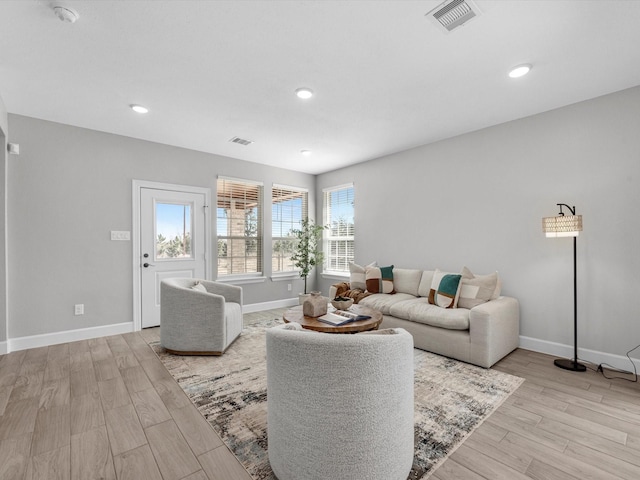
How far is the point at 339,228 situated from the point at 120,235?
3.55 metres

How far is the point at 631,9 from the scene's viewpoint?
1.88 m

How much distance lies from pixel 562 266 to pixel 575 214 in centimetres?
55

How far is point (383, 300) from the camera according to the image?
→ 3.94 metres

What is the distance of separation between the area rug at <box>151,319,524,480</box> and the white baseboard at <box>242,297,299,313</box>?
5.81ft

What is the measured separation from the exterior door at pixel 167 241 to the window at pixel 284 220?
1320 mm

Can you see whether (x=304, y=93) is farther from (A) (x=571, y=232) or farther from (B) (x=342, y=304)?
(A) (x=571, y=232)

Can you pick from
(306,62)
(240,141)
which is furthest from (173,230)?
(306,62)

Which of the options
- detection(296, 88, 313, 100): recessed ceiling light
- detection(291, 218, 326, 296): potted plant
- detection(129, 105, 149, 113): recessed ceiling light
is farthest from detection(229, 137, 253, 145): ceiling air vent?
detection(291, 218, 326, 296): potted plant

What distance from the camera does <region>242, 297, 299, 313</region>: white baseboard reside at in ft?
17.1

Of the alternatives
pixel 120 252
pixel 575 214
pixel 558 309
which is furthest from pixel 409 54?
pixel 120 252

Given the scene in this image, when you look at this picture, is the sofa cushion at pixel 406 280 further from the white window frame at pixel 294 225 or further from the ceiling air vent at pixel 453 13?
the ceiling air vent at pixel 453 13

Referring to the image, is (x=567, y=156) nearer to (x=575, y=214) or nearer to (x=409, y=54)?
(x=575, y=214)

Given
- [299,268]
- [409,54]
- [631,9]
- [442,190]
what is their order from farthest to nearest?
[299,268]
[442,190]
[409,54]
[631,9]

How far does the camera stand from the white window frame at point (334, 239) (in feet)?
18.5
